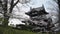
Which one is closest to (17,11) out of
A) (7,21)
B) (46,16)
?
(7,21)

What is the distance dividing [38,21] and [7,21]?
35 cm

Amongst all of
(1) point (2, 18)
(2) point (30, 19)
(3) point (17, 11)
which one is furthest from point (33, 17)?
(1) point (2, 18)

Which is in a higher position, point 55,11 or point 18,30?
point 55,11

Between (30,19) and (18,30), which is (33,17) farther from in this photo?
(18,30)

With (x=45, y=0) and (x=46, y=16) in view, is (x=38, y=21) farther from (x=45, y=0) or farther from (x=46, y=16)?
(x=45, y=0)

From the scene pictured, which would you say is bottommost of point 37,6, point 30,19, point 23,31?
point 23,31

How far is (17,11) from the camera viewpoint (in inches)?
76.1

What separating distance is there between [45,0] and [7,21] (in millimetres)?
501

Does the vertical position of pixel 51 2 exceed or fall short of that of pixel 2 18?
it exceeds it

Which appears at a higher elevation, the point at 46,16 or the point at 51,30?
the point at 46,16

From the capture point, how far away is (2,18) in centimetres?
190

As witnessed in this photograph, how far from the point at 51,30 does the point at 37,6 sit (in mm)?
319

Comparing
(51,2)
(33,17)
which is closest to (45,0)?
(51,2)

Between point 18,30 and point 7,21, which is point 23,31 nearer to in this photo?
point 18,30
